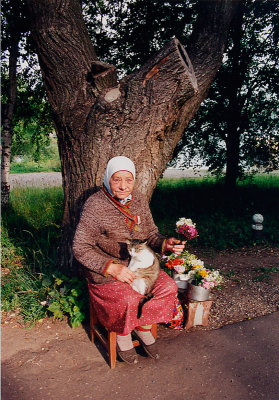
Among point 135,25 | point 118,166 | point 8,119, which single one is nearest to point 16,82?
point 8,119

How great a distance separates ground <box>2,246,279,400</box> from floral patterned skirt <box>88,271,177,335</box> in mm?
461

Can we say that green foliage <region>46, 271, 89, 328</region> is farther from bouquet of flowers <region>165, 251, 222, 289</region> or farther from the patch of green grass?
the patch of green grass

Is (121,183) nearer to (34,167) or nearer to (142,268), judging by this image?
(142,268)

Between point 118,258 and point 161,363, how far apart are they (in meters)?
1.08

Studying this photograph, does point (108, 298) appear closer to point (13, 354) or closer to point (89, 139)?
point (13, 354)

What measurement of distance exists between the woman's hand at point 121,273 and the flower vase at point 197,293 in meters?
1.06

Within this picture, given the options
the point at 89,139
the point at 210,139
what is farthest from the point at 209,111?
the point at 89,139

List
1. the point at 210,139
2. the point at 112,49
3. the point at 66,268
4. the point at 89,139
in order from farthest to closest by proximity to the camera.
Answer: the point at 210,139
the point at 112,49
the point at 66,268
the point at 89,139

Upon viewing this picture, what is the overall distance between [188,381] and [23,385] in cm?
144

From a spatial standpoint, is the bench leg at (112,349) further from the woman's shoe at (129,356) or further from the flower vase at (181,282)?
the flower vase at (181,282)

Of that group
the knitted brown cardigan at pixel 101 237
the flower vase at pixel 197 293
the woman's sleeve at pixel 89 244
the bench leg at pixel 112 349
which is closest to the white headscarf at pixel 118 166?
the knitted brown cardigan at pixel 101 237

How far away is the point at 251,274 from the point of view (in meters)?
4.95

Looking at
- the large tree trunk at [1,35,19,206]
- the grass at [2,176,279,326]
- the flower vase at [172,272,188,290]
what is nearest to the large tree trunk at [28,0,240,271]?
the grass at [2,176,279,326]

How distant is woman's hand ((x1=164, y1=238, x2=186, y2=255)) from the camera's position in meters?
2.88
